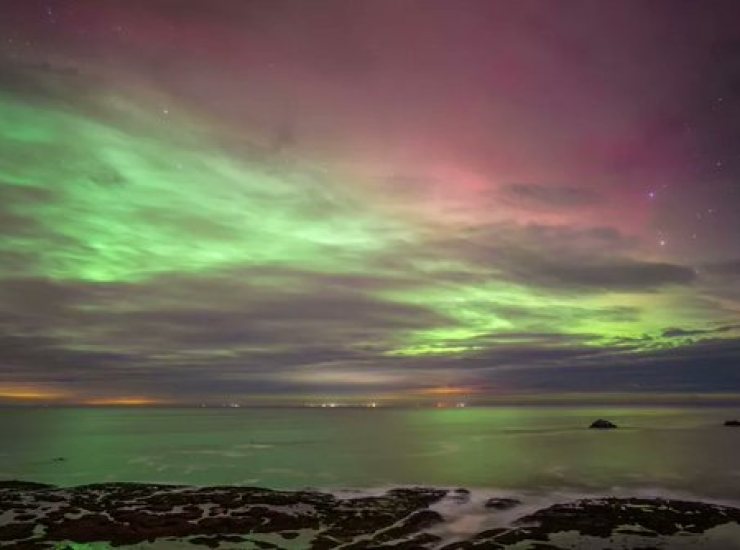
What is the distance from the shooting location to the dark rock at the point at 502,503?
1582 inches

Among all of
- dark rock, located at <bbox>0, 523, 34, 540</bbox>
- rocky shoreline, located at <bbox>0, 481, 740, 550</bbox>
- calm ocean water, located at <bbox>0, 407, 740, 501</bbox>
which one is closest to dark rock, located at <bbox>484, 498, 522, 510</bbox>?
rocky shoreline, located at <bbox>0, 481, 740, 550</bbox>

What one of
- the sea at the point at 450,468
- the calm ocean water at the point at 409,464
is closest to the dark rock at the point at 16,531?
the sea at the point at 450,468

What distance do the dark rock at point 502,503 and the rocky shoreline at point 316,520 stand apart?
69 mm

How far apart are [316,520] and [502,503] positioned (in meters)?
14.0

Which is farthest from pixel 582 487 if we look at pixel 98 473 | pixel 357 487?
pixel 98 473

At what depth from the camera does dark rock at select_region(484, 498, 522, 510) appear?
4019cm

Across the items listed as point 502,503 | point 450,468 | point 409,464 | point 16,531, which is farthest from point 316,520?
point 409,464

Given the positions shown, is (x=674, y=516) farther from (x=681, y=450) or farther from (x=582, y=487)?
(x=681, y=450)

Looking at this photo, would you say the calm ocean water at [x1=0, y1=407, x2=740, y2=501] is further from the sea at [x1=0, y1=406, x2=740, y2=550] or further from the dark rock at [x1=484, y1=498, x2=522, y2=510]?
the dark rock at [x1=484, y1=498, x2=522, y2=510]

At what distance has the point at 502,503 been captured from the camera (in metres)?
41.7

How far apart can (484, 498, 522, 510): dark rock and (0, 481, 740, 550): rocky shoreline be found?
69mm

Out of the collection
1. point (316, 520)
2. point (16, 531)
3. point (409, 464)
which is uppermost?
point (16, 531)

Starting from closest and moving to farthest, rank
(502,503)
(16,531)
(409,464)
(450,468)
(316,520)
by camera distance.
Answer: (16,531) → (316,520) → (502,503) → (450,468) → (409,464)

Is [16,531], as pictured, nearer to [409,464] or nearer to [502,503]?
[502,503]
